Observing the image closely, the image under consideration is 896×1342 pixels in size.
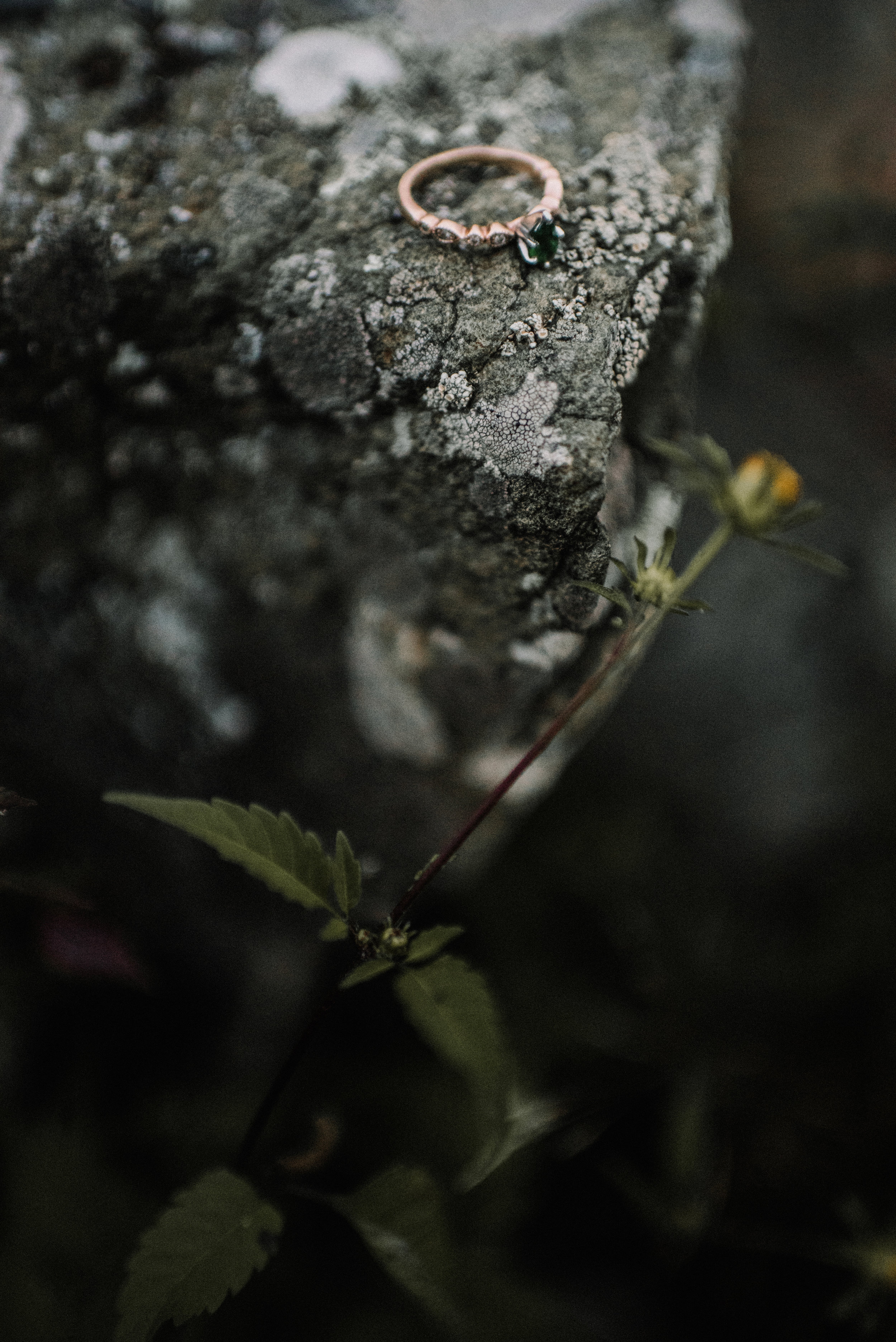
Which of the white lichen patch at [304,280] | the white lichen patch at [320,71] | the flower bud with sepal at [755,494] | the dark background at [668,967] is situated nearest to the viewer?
the flower bud with sepal at [755,494]

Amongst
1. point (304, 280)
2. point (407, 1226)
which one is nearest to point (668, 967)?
point (407, 1226)

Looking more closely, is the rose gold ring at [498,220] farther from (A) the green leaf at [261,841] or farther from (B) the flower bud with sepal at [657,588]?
(A) the green leaf at [261,841]

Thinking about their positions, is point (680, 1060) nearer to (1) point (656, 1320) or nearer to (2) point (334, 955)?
(1) point (656, 1320)

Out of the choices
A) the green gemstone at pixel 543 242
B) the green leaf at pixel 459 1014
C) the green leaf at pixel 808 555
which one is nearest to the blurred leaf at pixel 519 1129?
the green leaf at pixel 459 1014

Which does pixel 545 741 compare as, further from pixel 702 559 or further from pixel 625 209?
pixel 625 209

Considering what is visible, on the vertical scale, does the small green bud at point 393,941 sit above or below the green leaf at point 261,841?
below

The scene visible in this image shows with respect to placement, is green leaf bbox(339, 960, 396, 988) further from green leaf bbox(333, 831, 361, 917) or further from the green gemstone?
the green gemstone

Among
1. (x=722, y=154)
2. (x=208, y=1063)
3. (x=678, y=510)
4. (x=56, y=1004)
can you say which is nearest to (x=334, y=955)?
(x=208, y=1063)

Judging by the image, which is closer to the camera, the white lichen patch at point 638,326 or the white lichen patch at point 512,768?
the white lichen patch at point 638,326
